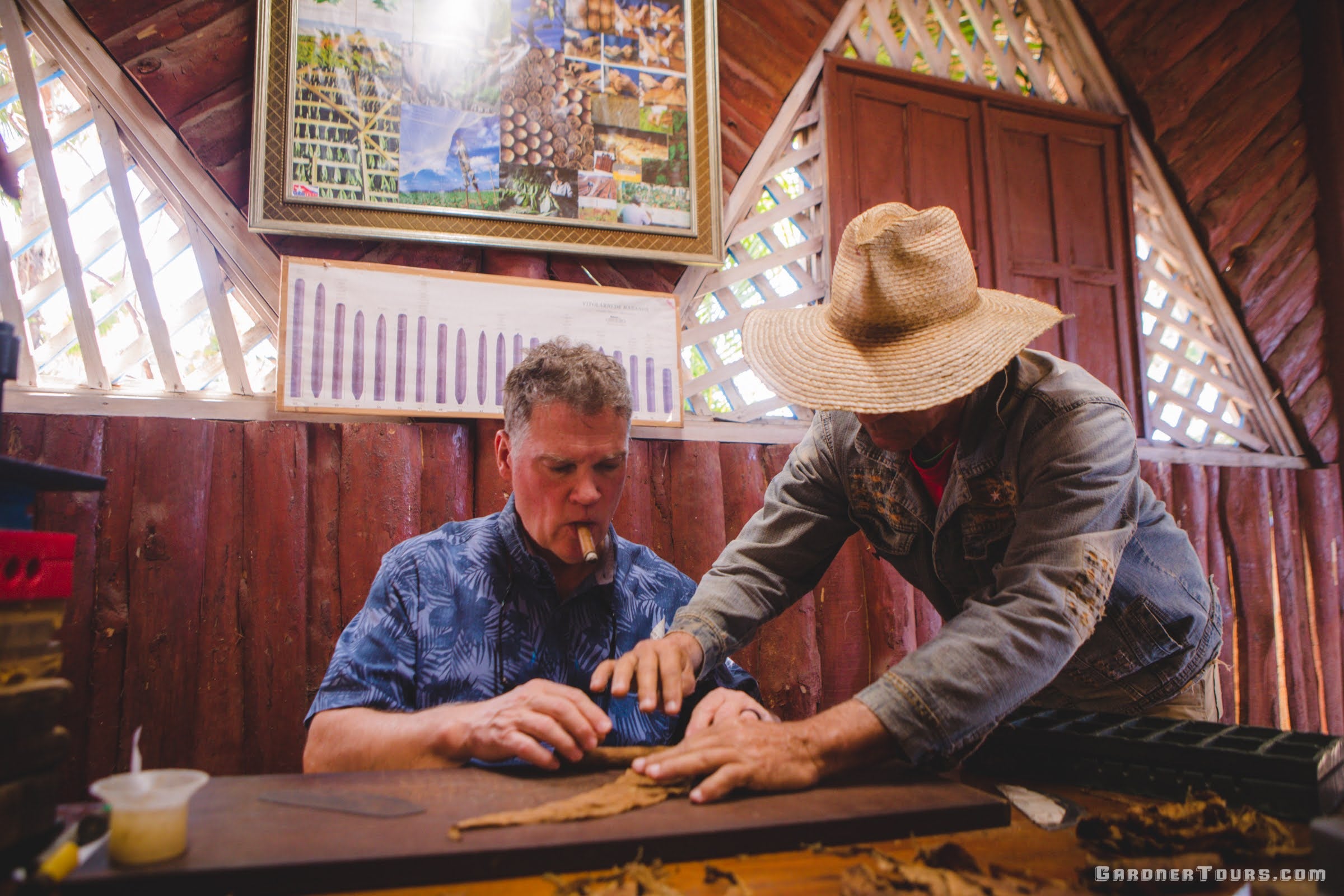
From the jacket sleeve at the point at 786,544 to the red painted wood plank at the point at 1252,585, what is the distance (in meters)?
3.07

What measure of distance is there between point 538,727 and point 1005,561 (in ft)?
2.95

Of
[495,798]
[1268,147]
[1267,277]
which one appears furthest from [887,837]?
[1268,147]

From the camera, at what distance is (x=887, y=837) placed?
1100mm

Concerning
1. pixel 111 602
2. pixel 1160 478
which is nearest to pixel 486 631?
pixel 111 602

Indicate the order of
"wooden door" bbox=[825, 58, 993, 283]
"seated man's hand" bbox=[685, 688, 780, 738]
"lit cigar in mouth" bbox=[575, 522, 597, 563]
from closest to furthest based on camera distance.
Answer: "seated man's hand" bbox=[685, 688, 780, 738]
"lit cigar in mouth" bbox=[575, 522, 597, 563]
"wooden door" bbox=[825, 58, 993, 283]

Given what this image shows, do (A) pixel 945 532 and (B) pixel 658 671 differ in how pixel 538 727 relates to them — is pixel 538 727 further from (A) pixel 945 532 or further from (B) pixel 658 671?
(A) pixel 945 532

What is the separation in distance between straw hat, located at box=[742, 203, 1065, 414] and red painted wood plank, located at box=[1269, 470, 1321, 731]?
11.6 feet

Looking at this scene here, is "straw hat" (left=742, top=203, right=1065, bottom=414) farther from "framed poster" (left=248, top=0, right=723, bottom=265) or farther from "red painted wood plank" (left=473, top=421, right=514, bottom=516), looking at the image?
"framed poster" (left=248, top=0, right=723, bottom=265)

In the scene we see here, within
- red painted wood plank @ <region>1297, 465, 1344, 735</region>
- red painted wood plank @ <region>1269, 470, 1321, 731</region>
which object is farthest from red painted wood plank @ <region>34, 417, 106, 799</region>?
red painted wood plank @ <region>1297, 465, 1344, 735</region>

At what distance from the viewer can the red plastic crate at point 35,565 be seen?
2.93 ft

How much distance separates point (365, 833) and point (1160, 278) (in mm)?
4383

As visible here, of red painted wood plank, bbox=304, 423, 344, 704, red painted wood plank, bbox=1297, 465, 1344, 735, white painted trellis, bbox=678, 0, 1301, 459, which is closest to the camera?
red painted wood plank, bbox=304, 423, 344, 704

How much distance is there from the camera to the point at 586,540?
1.75 m

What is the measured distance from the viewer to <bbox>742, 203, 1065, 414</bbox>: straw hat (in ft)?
4.56
